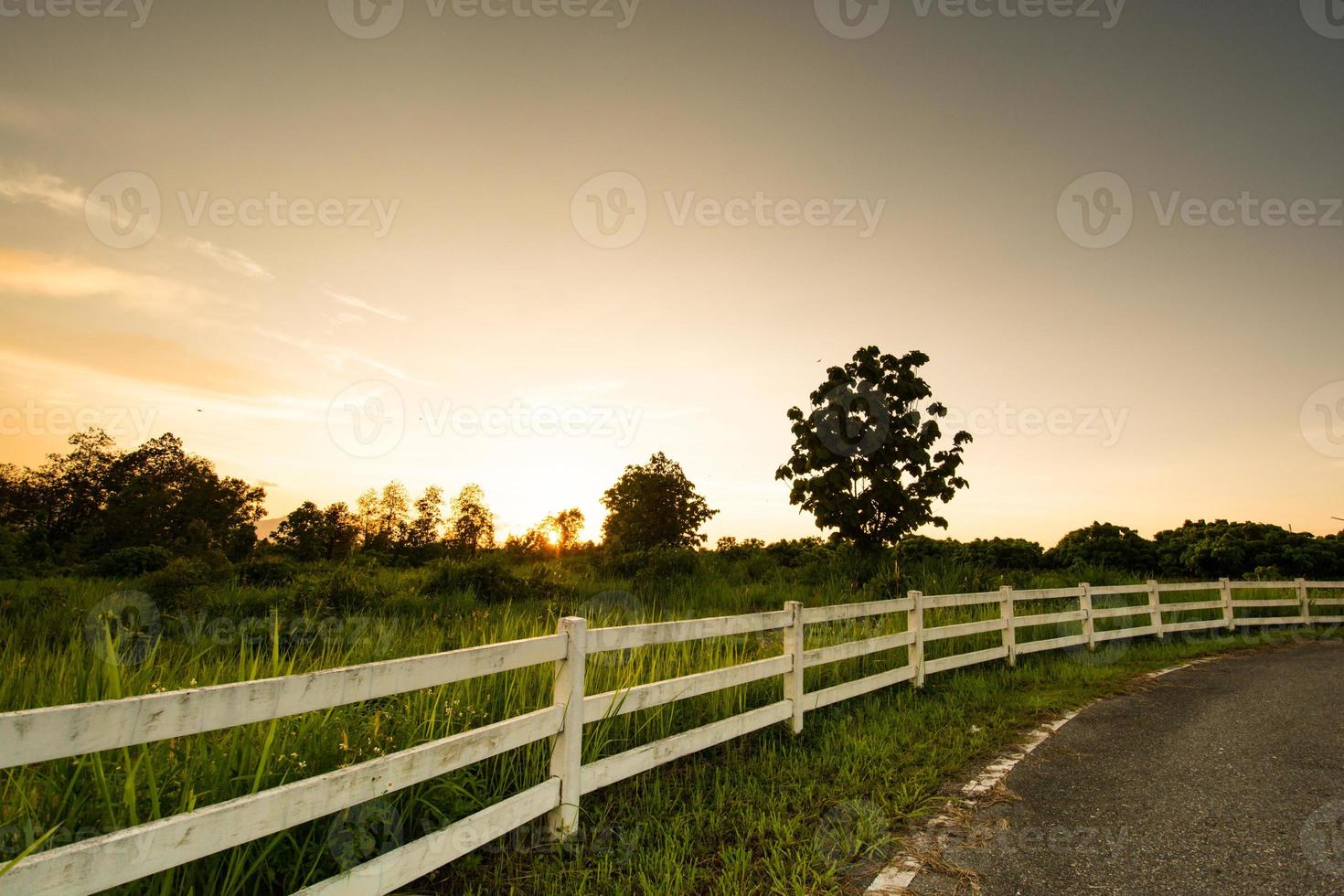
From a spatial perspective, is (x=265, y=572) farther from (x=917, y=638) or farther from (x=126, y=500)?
(x=126, y=500)

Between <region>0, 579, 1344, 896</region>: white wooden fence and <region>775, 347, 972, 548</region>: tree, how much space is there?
749 inches

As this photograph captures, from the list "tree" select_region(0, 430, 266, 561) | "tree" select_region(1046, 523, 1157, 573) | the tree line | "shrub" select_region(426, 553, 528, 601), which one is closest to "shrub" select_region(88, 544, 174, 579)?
the tree line

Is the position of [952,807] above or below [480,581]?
below

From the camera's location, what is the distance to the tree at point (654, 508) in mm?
55406

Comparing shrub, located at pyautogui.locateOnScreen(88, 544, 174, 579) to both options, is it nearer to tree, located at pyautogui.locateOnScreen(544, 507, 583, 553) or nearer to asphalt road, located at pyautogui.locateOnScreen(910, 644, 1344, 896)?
asphalt road, located at pyautogui.locateOnScreen(910, 644, 1344, 896)

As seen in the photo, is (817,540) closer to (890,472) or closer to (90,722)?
(890,472)

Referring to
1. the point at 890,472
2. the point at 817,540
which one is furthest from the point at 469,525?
the point at 890,472

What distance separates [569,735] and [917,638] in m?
6.07

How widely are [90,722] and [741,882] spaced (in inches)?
125

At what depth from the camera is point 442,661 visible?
139 inches

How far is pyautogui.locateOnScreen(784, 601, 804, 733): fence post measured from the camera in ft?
21.9

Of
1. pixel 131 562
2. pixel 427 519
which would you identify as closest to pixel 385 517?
pixel 427 519

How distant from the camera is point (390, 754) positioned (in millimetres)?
3266

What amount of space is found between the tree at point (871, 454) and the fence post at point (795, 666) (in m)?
18.8
